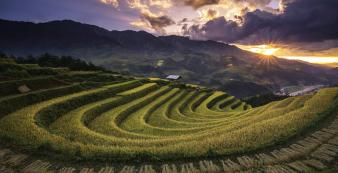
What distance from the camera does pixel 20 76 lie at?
38.9 meters

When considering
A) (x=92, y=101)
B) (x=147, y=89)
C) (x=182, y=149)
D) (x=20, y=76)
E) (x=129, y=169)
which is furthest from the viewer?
(x=147, y=89)

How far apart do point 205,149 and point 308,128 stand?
6.90m

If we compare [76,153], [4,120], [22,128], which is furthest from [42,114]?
[76,153]

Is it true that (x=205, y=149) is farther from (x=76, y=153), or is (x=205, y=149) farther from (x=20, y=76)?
(x=20, y=76)

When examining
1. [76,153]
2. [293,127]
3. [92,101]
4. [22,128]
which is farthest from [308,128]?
[92,101]

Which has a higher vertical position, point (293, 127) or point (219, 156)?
point (293, 127)

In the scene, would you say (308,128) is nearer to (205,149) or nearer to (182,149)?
(205,149)

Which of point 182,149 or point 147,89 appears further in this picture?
point 147,89

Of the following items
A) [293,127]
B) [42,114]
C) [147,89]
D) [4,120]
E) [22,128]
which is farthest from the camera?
[147,89]

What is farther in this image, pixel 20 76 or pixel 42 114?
pixel 20 76

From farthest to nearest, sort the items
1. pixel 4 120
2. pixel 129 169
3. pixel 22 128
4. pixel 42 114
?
pixel 42 114, pixel 4 120, pixel 22 128, pixel 129 169

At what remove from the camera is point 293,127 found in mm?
14195

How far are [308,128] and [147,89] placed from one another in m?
45.3

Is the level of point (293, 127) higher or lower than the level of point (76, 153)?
higher
